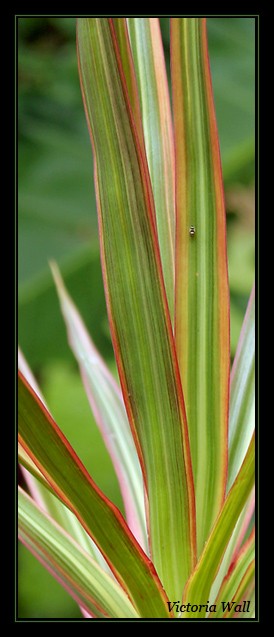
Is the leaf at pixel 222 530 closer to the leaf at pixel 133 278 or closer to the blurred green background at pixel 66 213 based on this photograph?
the leaf at pixel 133 278

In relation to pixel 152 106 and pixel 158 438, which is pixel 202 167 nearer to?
pixel 152 106

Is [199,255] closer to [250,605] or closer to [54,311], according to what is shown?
[250,605]

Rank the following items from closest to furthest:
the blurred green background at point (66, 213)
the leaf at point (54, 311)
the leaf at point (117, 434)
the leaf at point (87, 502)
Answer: the leaf at point (87, 502)
the leaf at point (117, 434)
the blurred green background at point (66, 213)
the leaf at point (54, 311)

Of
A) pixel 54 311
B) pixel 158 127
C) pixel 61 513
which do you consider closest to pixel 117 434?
pixel 61 513

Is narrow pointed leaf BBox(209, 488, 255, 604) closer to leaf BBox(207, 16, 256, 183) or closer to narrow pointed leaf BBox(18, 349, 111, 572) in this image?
narrow pointed leaf BBox(18, 349, 111, 572)

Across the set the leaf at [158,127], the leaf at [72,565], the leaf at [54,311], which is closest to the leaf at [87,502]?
the leaf at [72,565]

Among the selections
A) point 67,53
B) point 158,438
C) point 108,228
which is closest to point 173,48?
point 108,228
